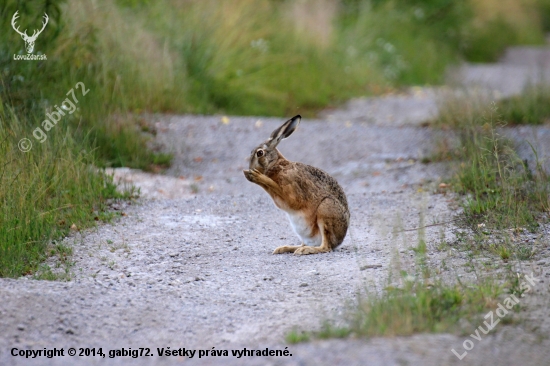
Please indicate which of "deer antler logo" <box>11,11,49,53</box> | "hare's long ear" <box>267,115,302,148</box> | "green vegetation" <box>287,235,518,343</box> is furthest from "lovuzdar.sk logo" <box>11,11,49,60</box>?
"green vegetation" <box>287,235,518,343</box>

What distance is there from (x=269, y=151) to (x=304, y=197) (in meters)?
0.53

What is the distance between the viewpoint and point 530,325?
14.0ft

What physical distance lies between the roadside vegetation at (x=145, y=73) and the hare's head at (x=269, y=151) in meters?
1.82

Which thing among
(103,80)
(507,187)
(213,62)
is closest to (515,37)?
(213,62)

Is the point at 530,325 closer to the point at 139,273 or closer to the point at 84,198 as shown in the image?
the point at 139,273

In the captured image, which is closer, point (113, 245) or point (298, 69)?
point (113, 245)

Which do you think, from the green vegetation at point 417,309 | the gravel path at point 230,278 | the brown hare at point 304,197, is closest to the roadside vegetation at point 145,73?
the gravel path at point 230,278

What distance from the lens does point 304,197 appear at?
6223 millimetres

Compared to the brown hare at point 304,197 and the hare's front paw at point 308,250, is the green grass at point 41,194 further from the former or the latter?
the hare's front paw at point 308,250

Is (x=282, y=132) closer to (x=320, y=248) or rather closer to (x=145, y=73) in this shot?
(x=320, y=248)

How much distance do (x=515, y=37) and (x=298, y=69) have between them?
15.7 metres

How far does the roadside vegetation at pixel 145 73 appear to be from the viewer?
711 centimetres

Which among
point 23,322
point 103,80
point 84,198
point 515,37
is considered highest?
point 515,37

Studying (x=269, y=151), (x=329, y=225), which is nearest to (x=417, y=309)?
(x=329, y=225)
